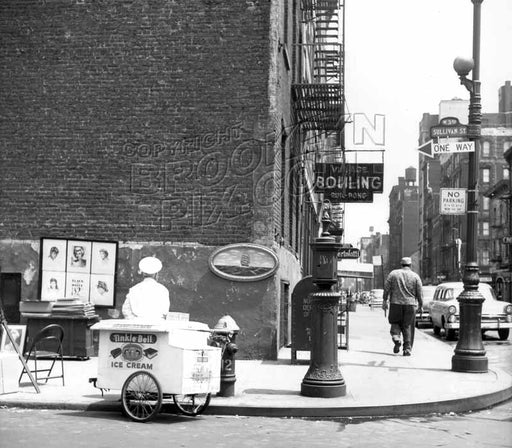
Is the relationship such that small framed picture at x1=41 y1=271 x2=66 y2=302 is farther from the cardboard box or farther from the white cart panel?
the white cart panel

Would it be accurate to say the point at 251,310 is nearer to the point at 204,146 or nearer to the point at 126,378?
the point at 204,146

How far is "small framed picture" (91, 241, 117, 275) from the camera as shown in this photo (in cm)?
1398

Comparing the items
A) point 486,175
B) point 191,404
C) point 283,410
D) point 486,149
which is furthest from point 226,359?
point 486,149

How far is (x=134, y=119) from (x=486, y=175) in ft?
237

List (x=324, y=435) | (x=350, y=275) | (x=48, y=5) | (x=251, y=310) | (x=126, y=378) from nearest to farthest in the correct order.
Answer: (x=324, y=435) < (x=126, y=378) < (x=251, y=310) < (x=48, y=5) < (x=350, y=275)

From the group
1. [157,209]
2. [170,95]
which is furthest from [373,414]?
[170,95]

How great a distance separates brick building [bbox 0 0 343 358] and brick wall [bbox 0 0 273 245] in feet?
0.06

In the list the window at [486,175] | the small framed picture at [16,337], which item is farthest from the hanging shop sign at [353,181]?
the window at [486,175]

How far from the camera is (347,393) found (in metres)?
9.70

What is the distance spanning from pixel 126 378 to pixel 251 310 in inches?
218

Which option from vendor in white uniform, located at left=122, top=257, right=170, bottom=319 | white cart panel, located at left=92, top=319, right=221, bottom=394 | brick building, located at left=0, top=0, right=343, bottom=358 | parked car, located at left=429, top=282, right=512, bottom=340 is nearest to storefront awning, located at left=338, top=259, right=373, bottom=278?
parked car, located at left=429, top=282, right=512, bottom=340

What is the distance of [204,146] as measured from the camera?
1401cm

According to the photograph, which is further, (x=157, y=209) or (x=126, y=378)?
(x=157, y=209)

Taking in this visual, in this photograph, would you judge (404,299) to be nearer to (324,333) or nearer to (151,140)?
(151,140)
